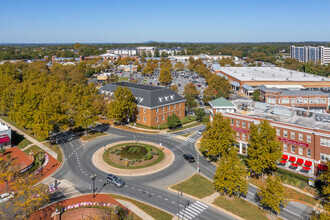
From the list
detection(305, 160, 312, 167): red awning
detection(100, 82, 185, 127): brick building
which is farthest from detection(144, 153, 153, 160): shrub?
detection(305, 160, 312, 167): red awning

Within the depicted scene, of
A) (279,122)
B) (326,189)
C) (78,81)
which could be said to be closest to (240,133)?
(279,122)

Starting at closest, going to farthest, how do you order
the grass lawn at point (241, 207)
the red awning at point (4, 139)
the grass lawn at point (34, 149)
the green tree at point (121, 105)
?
1. the grass lawn at point (241, 207)
2. the red awning at point (4, 139)
3. the grass lawn at point (34, 149)
4. the green tree at point (121, 105)

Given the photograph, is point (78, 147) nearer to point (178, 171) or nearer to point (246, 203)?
point (178, 171)

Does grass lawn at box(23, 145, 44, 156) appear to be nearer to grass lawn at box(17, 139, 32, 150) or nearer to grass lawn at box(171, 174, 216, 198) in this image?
grass lawn at box(17, 139, 32, 150)

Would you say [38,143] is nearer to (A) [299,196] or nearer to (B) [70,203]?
(B) [70,203]

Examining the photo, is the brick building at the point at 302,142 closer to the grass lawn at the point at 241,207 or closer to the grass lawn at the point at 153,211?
the grass lawn at the point at 241,207

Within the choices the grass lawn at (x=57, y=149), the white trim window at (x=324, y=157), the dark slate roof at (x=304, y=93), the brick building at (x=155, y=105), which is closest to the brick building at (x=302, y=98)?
the dark slate roof at (x=304, y=93)
